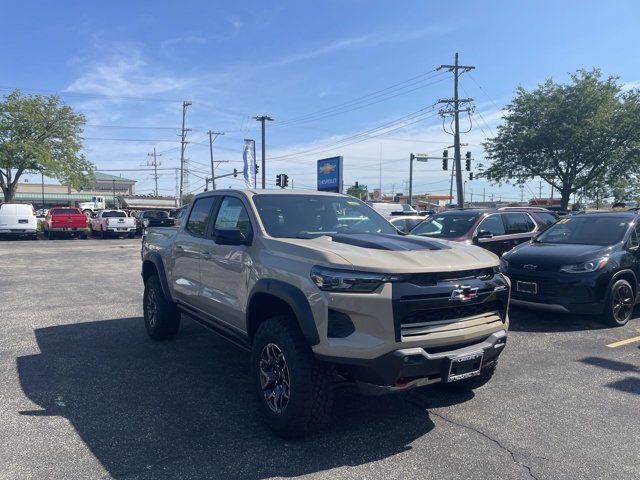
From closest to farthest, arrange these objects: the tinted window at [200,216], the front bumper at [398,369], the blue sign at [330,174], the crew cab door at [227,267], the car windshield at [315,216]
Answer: the front bumper at [398,369]
the crew cab door at [227,267]
the car windshield at [315,216]
the tinted window at [200,216]
the blue sign at [330,174]

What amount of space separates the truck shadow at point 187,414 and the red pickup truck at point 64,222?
24.4m

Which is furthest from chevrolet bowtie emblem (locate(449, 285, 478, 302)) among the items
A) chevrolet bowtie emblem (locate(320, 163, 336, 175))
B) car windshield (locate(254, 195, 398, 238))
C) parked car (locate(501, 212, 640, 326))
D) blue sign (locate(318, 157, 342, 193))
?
chevrolet bowtie emblem (locate(320, 163, 336, 175))

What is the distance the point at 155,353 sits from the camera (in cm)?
582

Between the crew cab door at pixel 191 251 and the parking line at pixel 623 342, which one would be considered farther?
the parking line at pixel 623 342

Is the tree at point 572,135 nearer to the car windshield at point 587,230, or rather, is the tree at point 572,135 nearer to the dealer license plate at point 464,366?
the car windshield at point 587,230

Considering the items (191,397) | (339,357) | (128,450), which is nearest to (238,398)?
(191,397)

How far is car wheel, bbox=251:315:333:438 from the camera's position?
11.3 feet

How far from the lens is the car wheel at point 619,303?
6977 mm

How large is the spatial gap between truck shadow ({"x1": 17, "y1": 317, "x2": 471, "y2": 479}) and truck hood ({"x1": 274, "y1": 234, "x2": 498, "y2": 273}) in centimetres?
131

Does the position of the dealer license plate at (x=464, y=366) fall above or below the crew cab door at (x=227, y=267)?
below

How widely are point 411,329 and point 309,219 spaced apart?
165 centimetres

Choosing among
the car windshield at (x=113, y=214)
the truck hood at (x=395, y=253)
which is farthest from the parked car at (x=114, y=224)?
the truck hood at (x=395, y=253)

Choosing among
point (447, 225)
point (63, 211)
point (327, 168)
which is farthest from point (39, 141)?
point (447, 225)

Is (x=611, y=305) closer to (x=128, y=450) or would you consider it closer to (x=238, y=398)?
(x=238, y=398)
